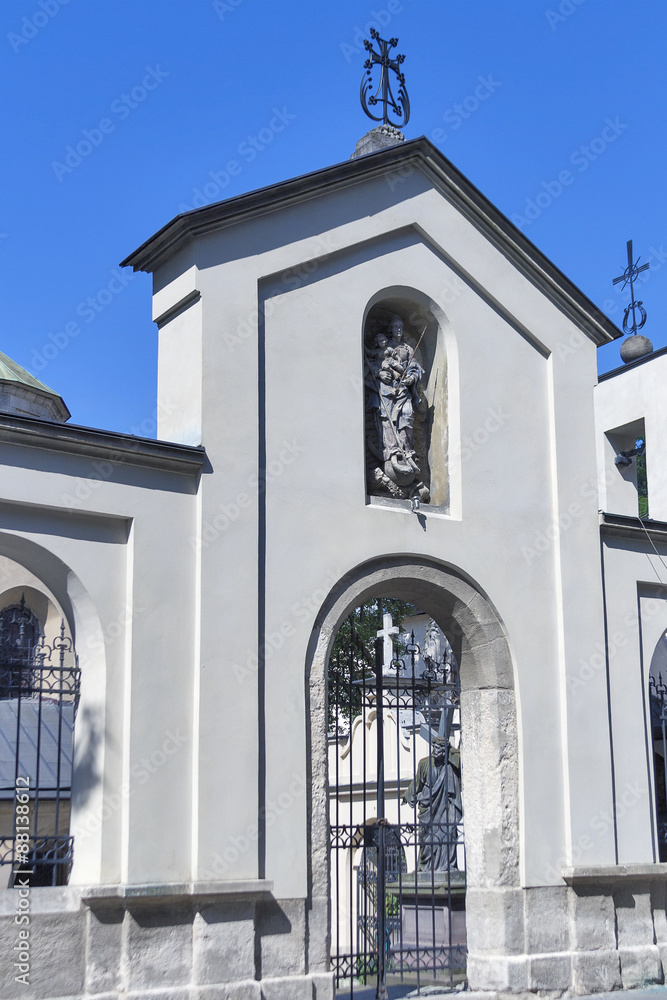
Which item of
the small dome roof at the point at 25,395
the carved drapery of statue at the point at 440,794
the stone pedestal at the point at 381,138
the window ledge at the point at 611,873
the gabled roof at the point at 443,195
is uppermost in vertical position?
the small dome roof at the point at 25,395

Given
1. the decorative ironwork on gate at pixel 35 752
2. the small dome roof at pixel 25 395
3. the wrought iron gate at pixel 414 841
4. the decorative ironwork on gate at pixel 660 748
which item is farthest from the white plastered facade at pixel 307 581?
the small dome roof at pixel 25 395

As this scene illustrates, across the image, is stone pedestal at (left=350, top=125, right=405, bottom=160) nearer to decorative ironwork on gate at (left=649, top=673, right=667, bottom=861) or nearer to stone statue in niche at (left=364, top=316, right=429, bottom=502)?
stone statue in niche at (left=364, top=316, right=429, bottom=502)

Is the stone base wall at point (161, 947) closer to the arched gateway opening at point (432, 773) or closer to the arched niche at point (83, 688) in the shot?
the arched niche at point (83, 688)

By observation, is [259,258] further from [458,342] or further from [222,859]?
[222,859]

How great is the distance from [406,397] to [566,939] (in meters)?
5.20

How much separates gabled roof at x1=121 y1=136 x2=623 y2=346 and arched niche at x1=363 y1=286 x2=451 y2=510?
1.14 metres

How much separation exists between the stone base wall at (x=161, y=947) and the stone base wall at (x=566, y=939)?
180cm

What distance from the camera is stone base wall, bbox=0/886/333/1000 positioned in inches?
293

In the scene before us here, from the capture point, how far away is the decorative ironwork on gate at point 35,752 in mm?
7598

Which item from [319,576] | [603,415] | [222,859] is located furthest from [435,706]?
[603,415]

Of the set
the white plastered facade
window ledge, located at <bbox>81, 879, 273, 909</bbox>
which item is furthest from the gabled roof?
window ledge, located at <bbox>81, 879, 273, 909</bbox>

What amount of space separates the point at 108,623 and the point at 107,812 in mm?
1360

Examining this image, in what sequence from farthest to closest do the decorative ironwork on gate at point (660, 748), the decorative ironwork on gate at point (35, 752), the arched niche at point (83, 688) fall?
the decorative ironwork on gate at point (660, 748)
the arched niche at point (83, 688)
the decorative ironwork on gate at point (35, 752)

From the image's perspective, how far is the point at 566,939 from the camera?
9.98 m
